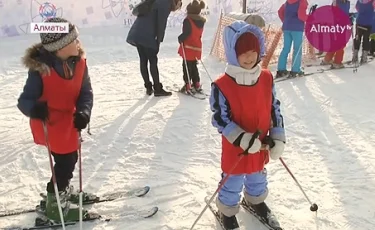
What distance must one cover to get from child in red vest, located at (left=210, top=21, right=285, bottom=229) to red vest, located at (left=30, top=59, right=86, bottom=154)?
92cm

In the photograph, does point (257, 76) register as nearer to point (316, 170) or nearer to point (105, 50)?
point (316, 170)

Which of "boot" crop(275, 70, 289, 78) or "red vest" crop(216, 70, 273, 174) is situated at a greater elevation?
"red vest" crop(216, 70, 273, 174)

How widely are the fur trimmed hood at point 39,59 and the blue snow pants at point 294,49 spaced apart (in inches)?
200

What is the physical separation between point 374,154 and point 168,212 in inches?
86.1

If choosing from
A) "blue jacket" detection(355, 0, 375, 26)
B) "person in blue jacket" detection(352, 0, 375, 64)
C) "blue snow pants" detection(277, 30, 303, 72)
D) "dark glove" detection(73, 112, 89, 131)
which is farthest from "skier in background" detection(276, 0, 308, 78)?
"dark glove" detection(73, 112, 89, 131)

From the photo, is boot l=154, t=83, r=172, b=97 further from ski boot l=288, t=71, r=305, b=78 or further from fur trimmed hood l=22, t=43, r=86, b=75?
fur trimmed hood l=22, t=43, r=86, b=75

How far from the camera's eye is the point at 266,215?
316cm

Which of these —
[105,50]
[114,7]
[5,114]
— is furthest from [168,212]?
[114,7]

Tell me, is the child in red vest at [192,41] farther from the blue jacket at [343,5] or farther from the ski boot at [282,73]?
the blue jacket at [343,5]

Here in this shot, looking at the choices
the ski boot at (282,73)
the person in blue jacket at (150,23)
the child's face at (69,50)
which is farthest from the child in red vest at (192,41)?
the child's face at (69,50)

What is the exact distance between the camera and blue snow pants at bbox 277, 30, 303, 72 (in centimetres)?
728

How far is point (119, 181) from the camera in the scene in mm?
3928

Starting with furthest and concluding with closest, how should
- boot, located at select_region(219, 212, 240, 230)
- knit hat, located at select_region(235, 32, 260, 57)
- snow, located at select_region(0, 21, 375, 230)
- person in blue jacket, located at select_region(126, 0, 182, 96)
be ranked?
person in blue jacket, located at select_region(126, 0, 182, 96)
snow, located at select_region(0, 21, 375, 230)
boot, located at select_region(219, 212, 240, 230)
knit hat, located at select_region(235, 32, 260, 57)

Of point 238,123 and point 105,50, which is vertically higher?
point 238,123
